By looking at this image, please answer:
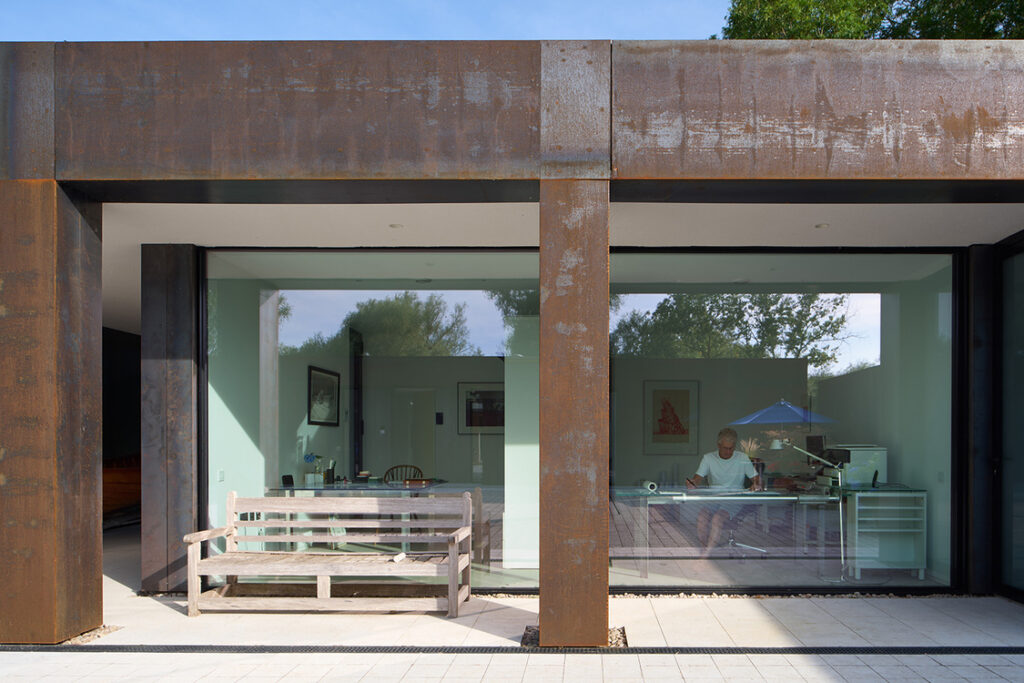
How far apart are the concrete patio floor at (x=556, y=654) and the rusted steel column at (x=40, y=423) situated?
313 millimetres

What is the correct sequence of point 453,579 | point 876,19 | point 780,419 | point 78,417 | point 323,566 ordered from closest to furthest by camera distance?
point 78,417
point 453,579
point 323,566
point 780,419
point 876,19

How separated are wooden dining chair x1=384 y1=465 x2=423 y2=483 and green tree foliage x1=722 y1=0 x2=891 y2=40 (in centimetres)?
1470

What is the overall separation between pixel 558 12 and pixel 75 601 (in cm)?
2515

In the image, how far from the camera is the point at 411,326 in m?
7.02

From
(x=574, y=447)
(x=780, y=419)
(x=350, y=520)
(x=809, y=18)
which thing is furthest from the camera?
(x=809, y=18)

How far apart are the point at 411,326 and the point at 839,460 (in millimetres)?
3543

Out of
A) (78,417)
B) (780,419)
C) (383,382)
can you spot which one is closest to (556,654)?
(383,382)

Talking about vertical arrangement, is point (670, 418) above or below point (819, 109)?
below

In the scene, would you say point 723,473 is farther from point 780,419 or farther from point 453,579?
point 453,579

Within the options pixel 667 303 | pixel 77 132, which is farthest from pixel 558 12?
pixel 77 132

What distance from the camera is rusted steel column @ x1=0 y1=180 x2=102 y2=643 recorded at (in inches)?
194

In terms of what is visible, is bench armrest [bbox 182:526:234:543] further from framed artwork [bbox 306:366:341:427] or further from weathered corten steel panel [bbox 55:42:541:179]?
weathered corten steel panel [bbox 55:42:541:179]

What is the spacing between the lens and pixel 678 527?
6844 mm

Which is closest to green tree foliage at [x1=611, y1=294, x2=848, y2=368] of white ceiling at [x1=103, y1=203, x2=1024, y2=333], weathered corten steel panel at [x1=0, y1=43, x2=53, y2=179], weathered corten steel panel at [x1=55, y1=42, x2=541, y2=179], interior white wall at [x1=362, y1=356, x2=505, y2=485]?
white ceiling at [x1=103, y1=203, x2=1024, y2=333]
